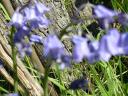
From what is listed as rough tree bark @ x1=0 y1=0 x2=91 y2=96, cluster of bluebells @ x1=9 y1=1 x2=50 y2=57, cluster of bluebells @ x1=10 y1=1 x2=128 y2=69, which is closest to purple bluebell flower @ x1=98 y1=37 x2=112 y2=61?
cluster of bluebells @ x1=10 y1=1 x2=128 y2=69

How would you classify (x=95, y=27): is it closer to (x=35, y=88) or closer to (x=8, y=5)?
(x=8, y=5)

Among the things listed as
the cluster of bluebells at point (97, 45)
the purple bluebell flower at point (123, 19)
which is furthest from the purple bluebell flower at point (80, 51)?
the purple bluebell flower at point (123, 19)

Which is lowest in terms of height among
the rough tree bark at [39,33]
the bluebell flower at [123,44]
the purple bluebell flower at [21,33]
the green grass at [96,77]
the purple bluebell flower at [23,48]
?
the green grass at [96,77]

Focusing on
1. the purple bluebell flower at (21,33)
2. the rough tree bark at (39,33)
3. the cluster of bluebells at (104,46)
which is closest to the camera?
the cluster of bluebells at (104,46)

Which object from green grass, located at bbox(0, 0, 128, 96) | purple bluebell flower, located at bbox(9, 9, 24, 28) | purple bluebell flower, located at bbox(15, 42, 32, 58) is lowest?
green grass, located at bbox(0, 0, 128, 96)

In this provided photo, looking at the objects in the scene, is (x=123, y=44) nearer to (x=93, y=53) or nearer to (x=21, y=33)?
(x=93, y=53)

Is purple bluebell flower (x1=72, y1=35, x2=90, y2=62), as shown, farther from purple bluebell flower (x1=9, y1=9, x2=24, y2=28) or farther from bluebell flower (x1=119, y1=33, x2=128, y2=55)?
purple bluebell flower (x1=9, y1=9, x2=24, y2=28)

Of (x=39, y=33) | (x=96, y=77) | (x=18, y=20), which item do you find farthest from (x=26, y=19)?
(x=39, y=33)

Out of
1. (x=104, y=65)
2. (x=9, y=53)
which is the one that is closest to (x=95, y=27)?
(x=104, y=65)

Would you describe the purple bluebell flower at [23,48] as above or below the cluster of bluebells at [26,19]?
below

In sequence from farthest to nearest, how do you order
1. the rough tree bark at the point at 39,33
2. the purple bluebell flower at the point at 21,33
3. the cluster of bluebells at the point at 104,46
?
1. the rough tree bark at the point at 39,33
2. the purple bluebell flower at the point at 21,33
3. the cluster of bluebells at the point at 104,46

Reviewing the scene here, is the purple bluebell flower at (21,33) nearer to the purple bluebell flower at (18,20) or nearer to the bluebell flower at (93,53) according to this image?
the purple bluebell flower at (18,20)
